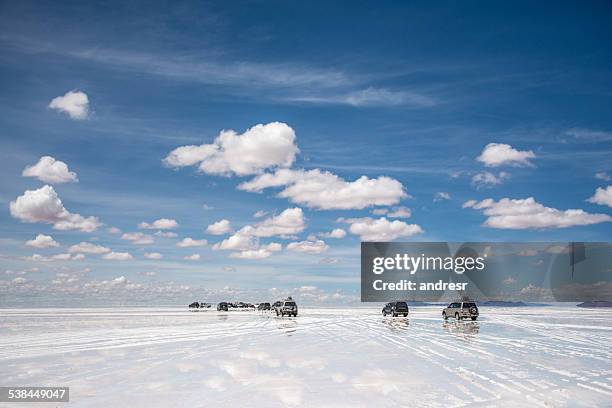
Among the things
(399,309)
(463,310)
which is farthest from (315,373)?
(399,309)

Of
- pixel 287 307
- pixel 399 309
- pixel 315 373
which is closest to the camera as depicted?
pixel 315 373

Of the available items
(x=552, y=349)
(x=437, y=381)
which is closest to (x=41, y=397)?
(x=437, y=381)

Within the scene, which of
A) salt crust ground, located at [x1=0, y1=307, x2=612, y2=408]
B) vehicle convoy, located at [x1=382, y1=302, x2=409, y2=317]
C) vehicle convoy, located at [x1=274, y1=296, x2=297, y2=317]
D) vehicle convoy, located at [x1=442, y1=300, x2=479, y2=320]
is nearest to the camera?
salt crust ground, located at [x1=0, y1=307, x2=612, y2=408]

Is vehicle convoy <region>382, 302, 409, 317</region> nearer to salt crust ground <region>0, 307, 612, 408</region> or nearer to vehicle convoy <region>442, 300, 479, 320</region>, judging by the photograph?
vehicle convoy <region>442, 300, 479, 320</region>

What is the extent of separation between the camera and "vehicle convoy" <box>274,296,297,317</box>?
237 ft

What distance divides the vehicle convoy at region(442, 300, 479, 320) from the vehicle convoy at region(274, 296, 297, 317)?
20591mm

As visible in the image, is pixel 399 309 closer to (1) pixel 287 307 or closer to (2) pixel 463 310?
(2) pixel 463 310

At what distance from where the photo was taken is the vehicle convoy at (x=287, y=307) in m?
72.2

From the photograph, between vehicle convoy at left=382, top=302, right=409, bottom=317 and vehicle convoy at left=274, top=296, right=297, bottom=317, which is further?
vehicle convoy at left=274, top=296, right=297, bottom=317

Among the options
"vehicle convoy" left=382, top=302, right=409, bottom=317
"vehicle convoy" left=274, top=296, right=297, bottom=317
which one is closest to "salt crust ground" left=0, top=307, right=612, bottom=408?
"vehicle convoy" left=382, top=302, right=409, bottom=317

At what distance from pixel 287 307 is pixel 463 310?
23979 mm

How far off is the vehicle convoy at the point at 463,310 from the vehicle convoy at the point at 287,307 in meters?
20.6

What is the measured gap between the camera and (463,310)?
194 feet

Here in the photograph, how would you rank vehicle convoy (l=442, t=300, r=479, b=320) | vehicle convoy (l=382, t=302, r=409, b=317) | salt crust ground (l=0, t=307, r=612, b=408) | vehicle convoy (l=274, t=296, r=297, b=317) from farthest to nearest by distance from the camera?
vehicle convoy (l=274, t=296, r=297, b=317)
vehicle convoy (l=382, t=302, r=409, b=317)
vehicle convoy (l=442, t=300, r=479, b=320)
salt crust ground (l=0, t=307, r=612, b=408)
